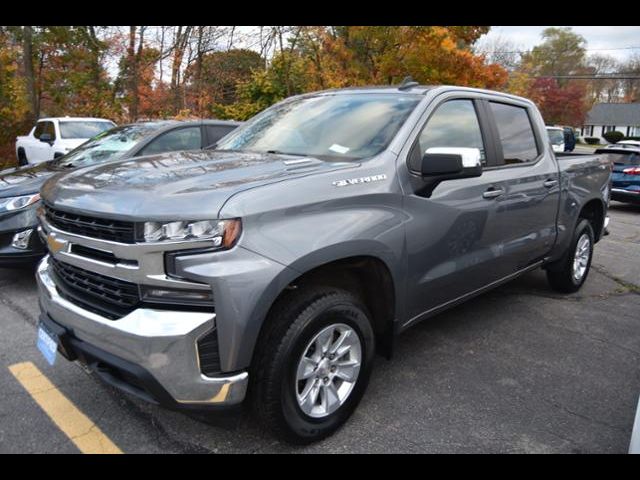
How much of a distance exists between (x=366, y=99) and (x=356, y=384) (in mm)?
1922

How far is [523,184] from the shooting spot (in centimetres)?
405

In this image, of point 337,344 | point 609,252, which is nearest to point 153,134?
point 337,344

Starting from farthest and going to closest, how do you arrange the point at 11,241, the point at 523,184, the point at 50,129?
1. the point at 50,129
2. the point at 11,241
3. the point at 523,184

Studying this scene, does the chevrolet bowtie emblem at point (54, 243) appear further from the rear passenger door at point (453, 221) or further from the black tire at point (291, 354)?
the rear passenger door at point (453, 221)

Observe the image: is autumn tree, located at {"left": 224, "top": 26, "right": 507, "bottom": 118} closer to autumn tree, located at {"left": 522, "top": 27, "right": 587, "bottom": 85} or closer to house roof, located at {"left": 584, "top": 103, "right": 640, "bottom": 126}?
autumn tree, located at {"left": 522, "top": 27, "right": 587, "bottom": 85}

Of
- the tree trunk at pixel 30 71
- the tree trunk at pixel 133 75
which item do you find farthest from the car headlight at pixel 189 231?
the tree trunk at pixel 133 75

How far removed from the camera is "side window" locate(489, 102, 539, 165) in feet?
13.3

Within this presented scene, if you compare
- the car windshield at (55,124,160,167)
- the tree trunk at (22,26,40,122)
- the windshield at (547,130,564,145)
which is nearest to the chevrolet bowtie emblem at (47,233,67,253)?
the car windshield at (55,124,160,167)

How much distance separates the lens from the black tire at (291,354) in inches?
94.0

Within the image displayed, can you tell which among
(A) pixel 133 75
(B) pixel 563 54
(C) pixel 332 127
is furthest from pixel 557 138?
(B) pixel 563 54

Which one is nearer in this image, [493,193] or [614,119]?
[493,193]

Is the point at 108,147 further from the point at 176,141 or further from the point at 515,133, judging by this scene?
the point at 515,133

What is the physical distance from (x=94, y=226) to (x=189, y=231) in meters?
0.51
